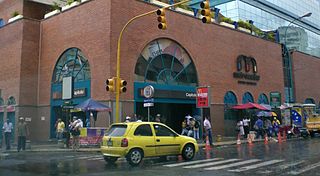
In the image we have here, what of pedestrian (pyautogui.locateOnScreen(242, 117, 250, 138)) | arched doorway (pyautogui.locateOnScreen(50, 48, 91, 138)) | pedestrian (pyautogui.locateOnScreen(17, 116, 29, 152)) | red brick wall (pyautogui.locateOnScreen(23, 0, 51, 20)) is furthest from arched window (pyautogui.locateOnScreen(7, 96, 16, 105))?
pedestrian (pyautogui.locateOnScreen(242, 117, 250, 138))

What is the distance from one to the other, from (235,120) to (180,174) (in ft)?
76.8

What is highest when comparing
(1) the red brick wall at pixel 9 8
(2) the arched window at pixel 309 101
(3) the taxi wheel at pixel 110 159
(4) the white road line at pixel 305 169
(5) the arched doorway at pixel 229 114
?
(1) the red brick wall at pixel 9 8

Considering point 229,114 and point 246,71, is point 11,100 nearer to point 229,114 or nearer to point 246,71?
point 229,114

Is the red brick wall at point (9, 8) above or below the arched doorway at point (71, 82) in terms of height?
above

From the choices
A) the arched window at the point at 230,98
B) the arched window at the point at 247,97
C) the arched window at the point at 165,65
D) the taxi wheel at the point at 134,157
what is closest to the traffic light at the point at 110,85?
the taxi wheel at the point at 134,157

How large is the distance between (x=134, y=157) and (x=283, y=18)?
5901 centimetres

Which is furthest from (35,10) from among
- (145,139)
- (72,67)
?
(145,139)

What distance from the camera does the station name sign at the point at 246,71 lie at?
113ft

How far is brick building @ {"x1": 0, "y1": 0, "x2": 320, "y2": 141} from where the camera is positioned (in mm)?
24297

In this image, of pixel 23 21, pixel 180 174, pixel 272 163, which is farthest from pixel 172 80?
pixel 180 174

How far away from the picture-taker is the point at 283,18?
212 feet

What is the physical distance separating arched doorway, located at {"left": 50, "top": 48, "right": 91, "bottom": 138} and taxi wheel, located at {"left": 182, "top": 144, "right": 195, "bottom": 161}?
1203cm

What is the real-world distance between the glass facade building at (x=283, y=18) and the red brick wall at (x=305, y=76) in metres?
2.95

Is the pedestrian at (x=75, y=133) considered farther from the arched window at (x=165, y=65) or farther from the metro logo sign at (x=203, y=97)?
the metro logo sign at (x=203, y=97)
